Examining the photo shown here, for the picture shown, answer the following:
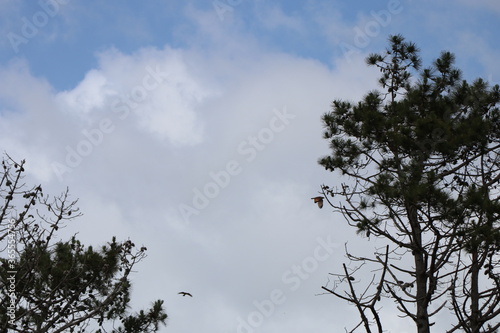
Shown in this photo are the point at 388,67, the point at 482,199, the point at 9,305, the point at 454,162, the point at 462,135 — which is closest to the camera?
the point at 482,199

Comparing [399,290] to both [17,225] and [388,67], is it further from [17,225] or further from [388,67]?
[17,225]

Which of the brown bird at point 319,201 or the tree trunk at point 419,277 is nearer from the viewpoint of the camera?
the tree trunk at point 419,277

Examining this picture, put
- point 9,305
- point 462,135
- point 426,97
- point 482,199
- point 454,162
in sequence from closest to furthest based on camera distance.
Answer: point 482,199 < point 9,305 < point 462,135 < point 454,162 < point 426,97

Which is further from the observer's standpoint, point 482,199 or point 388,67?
point 388,67

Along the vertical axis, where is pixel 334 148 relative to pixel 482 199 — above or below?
above

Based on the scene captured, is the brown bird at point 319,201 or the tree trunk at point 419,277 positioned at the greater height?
the brown bird at point 319,201

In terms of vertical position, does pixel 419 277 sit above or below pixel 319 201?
below

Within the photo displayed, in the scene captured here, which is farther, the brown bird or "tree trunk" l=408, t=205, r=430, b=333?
the brown bird

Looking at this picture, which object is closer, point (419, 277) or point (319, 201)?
point (419, 277)

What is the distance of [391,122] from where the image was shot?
939cm

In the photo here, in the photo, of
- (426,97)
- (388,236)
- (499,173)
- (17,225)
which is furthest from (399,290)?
(17,225)

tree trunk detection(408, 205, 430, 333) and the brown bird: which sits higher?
the brown bird

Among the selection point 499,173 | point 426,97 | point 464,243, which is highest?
point 426,97

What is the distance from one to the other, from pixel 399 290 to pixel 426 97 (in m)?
3.47
